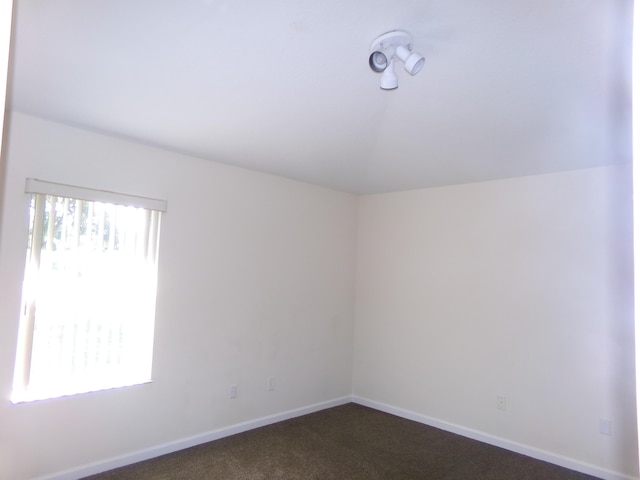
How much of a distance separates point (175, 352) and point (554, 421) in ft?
10.2

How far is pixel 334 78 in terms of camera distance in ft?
6.57

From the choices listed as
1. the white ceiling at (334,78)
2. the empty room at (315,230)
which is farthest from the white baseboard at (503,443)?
the white ceiling at (334,78)

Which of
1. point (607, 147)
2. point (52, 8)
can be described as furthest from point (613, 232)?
point (52, 8)

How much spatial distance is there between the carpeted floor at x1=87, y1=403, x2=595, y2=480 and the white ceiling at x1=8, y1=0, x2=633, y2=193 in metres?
2.37

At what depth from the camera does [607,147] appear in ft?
9.05

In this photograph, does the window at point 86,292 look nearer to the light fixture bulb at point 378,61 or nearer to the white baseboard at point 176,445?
the white baseboard at point 176,445

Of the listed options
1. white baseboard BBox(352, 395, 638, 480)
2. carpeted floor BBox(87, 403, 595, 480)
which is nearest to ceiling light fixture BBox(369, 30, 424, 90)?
carpeted floor BBox(87, 403, 595, 480)

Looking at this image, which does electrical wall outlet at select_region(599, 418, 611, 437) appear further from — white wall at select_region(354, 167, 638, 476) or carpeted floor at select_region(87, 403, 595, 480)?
carpeted floor at select_region(87, 403, 595, 480)

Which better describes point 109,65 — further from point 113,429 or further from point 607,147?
point 607,147

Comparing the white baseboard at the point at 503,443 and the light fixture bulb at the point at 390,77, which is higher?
the light fixture bulb at the point at 390,77

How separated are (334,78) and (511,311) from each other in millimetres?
2675

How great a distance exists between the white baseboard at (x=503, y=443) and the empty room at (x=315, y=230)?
0.7 inches

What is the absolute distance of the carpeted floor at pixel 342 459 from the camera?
2.91 m

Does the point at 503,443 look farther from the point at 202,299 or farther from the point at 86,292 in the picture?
the point at 86,292
